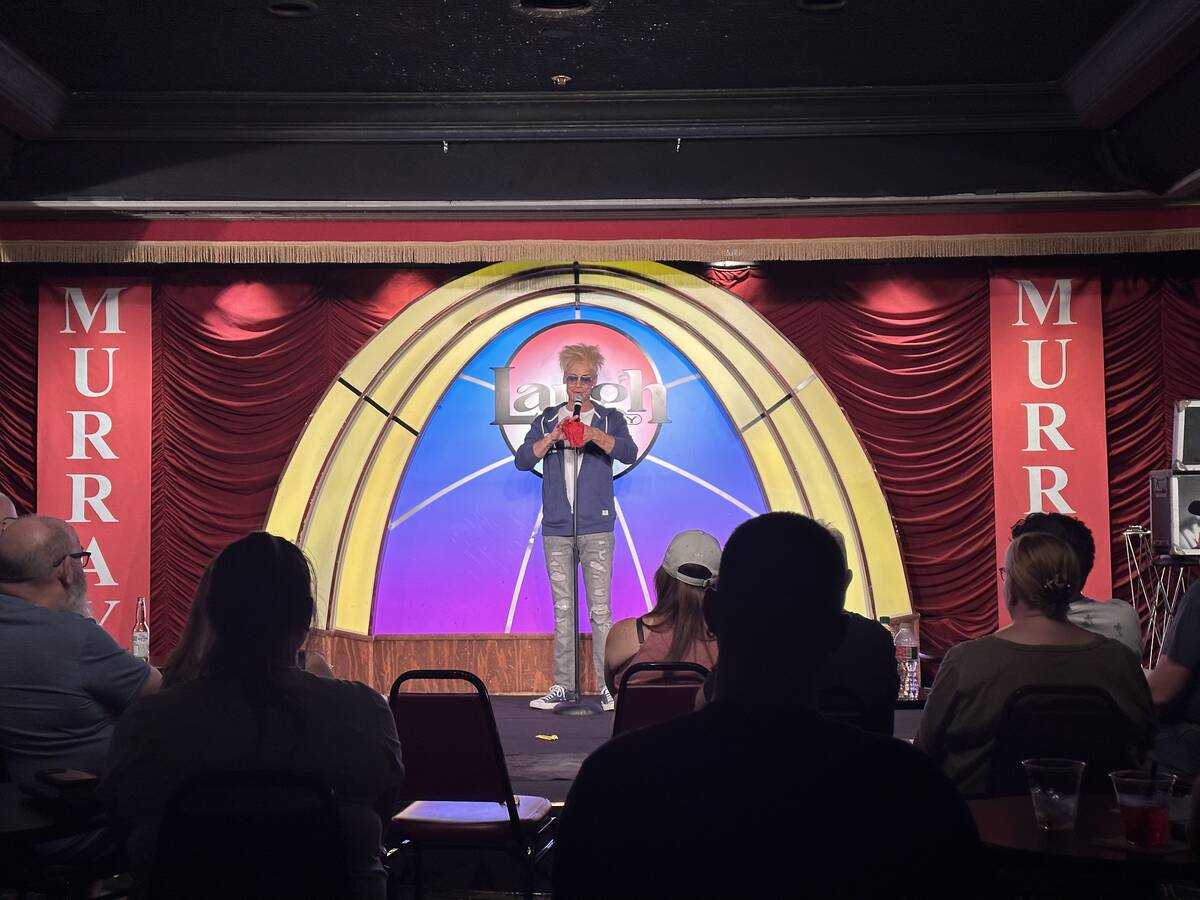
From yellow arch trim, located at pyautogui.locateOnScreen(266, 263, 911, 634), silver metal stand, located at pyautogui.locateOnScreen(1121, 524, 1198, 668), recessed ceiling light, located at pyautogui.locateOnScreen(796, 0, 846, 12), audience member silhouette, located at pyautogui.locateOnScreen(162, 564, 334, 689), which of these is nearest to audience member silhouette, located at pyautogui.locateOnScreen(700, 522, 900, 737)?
audience member silhouette, located at pyautogui.locateOnScreen(162, 564, 334, 689)

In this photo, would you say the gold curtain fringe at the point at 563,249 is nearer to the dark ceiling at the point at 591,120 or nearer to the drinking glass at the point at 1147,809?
the dark ceiling at the point at 591,120

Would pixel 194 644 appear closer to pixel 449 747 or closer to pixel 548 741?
pixel 449 747

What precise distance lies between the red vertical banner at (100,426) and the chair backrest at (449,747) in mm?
4262

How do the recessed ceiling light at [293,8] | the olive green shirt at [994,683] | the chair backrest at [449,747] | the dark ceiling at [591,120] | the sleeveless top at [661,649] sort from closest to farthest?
the olive green shirt at [994,683] < the chair backrest at [449,747] < the sleeveless top at [661,649] < the recessed ceiling light at [293,8] < the dark ceiling at [591,120]

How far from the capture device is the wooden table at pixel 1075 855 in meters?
1.84

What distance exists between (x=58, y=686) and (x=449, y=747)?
2.90 ft

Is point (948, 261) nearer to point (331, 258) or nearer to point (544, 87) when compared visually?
point (544, 87)

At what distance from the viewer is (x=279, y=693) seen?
76.8 inches

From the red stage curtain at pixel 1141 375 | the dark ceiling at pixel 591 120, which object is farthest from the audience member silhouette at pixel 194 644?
the red stage curtain at pixel 1141 375

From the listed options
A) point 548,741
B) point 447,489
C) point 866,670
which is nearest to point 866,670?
point 866,670

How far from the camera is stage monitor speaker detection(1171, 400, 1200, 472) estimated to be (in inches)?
239

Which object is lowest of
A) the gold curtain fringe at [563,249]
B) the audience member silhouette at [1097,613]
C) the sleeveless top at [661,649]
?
the sleeveless top at [661,649]

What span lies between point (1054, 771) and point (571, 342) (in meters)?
5.38

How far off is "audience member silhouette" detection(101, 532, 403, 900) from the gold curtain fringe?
4.77 m
